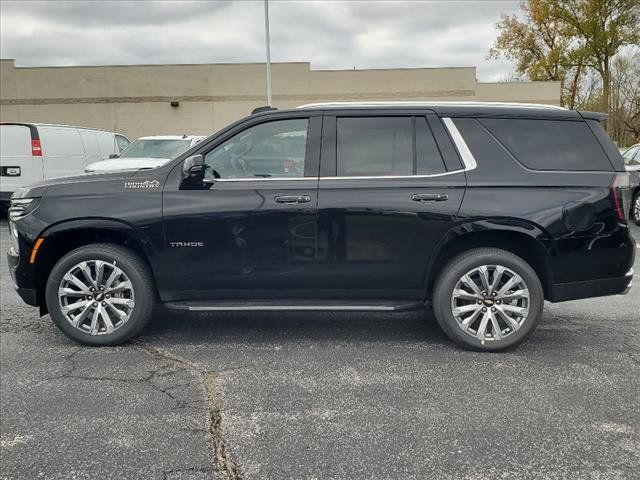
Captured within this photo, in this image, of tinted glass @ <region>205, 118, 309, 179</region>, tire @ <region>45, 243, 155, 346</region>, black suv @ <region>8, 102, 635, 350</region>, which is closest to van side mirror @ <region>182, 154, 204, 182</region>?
black suv @ <region>8, 102, 635, 350</region>

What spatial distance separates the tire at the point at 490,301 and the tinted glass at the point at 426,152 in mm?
686

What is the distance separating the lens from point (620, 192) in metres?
4.36

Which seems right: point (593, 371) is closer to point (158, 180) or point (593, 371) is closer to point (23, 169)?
point (158, 180)

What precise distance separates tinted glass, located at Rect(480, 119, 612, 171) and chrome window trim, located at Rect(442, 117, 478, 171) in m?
0.23

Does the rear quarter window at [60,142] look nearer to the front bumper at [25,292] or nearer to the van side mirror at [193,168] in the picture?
the front bumper at [25,292]

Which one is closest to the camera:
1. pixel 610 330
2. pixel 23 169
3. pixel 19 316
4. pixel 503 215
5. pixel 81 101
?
pixel 503 215

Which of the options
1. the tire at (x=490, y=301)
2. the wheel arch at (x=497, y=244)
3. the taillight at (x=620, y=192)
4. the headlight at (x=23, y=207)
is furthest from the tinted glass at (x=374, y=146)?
the headlight at (x=23, y=207)

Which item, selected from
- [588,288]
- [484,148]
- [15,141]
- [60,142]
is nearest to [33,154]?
[15,141]

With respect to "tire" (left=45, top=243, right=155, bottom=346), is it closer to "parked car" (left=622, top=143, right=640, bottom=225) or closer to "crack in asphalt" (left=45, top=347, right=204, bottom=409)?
"crack in asphalt" (left=45, top=347, right=204, bottom=409)

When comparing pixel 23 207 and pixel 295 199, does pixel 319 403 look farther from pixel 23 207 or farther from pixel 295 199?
pixel 23 207

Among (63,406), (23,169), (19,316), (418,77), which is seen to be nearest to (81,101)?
(418,77)

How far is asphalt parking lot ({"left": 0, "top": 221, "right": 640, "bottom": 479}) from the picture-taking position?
2.89 meters

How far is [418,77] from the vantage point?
1308 inches

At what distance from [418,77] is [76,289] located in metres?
31.1
